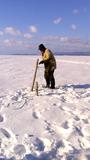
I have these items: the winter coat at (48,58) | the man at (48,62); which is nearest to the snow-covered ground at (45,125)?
the man at (48,62)

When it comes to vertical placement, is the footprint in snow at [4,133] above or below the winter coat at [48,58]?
below

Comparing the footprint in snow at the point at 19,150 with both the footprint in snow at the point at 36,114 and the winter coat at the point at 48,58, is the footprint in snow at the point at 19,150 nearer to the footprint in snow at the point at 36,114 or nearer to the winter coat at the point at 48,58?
the footprint in snow at the point at 36,114

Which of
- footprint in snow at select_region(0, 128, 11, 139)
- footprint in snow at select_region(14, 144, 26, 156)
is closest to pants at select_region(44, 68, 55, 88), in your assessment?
footprint in snow at select_region(0, 128, 11, 139)

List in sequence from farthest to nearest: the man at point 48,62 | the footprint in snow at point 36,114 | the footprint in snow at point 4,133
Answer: the man at point 48,62 < the footprint in snow at point 36,114 < the footprint in snow at point 4,133

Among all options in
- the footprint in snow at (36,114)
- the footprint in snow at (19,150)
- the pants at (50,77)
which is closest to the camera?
the footprint in snow at (19,150)

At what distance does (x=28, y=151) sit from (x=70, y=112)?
2.90 metres

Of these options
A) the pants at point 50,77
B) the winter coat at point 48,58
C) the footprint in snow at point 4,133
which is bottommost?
the footprint in snow at point 4,133

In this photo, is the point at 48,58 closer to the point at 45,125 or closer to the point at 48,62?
the point at 48,62

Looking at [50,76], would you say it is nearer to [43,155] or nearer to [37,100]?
[37,100]

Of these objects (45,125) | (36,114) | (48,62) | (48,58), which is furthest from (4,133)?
(48,62)

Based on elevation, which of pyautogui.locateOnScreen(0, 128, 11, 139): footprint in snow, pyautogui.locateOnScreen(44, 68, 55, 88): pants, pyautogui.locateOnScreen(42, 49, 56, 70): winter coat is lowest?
pyautogui.locateOnScreen(0, 128, 11, 139): footprint in snow

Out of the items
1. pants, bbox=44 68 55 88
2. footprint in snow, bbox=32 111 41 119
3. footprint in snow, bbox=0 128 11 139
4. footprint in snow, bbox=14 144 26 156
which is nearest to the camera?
footprint in snow, bbox=14 144 26 156

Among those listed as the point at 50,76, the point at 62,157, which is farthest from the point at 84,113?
the point at 50,76

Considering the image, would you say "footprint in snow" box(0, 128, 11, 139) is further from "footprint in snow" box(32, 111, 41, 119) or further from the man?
the man
